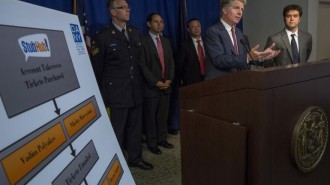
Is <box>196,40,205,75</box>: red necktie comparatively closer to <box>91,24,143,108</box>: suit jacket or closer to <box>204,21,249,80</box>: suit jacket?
<box>91,24,143,108</box>: suit jacket

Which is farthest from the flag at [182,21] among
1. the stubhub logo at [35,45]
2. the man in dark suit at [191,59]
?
the stubhub logo at [35,45]

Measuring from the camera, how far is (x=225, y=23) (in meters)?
2.14

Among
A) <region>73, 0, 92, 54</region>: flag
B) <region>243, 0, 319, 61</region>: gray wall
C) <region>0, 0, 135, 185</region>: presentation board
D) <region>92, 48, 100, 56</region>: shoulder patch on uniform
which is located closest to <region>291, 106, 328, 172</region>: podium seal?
<region>0, 0, 135, 185</region>: presentation board

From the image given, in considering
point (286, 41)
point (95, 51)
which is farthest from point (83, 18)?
point (286, 41)

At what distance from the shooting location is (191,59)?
135 inches

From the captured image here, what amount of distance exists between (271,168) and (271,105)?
197mm

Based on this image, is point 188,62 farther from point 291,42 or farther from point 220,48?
point 220,48

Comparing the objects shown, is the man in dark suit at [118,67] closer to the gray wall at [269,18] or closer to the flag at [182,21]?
the flag at [182,21]

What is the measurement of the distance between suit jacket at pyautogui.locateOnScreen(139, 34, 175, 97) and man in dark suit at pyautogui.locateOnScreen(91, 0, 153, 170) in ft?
0.88

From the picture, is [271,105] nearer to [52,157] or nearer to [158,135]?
[52,157]

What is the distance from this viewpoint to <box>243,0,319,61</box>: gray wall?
401cm

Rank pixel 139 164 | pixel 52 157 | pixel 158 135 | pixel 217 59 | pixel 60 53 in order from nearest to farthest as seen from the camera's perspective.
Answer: pixel 52 157, pixel 60 53, pixel 217 59, pixel 139 164, pixel 158 135

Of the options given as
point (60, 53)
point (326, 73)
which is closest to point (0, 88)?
point (60, 53)

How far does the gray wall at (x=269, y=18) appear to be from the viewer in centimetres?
401
